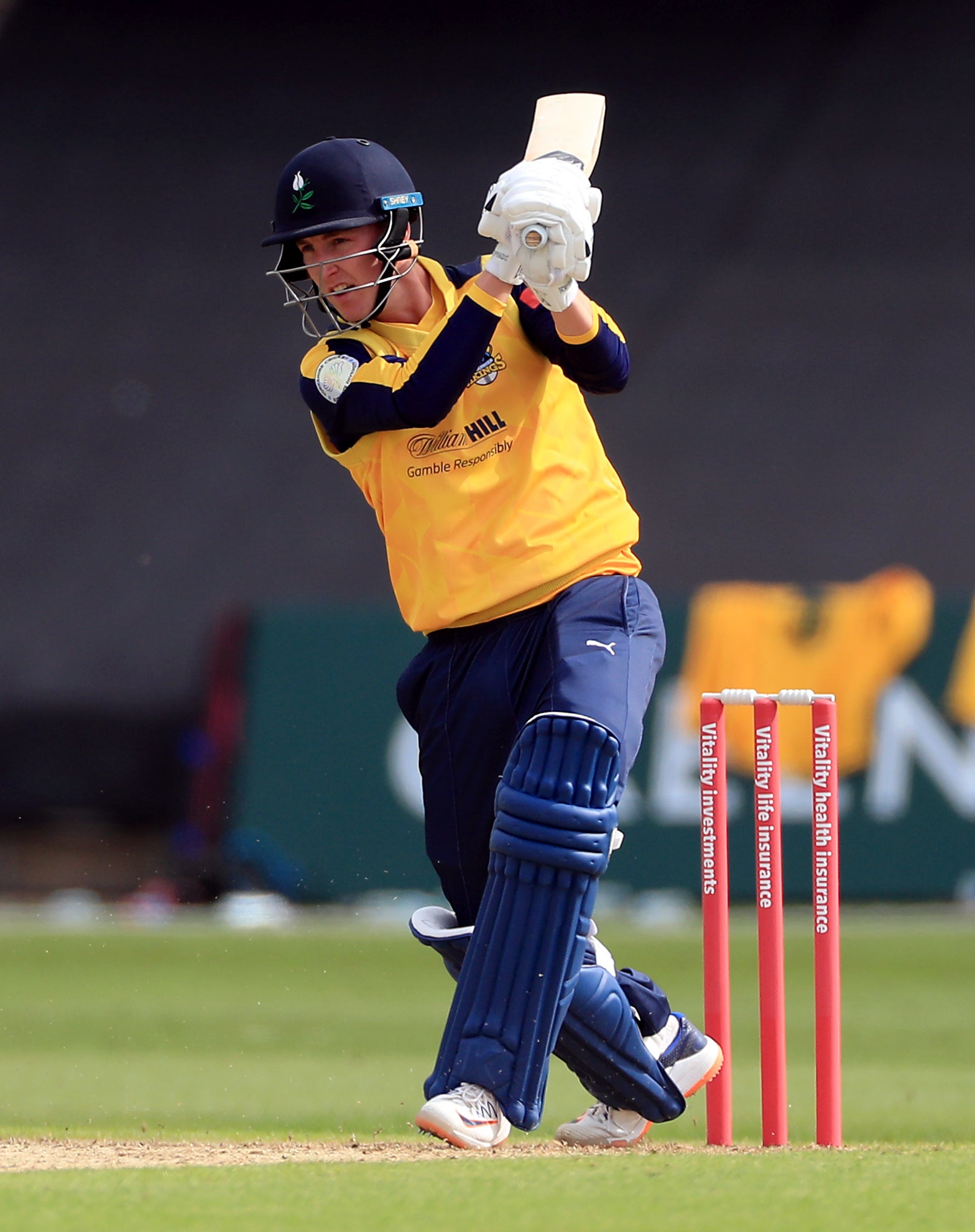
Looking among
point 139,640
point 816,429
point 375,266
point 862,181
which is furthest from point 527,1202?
point 862,181

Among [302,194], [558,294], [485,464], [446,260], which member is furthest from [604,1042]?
[446,260]

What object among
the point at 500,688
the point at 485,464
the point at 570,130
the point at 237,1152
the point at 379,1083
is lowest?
the point at 379,1083

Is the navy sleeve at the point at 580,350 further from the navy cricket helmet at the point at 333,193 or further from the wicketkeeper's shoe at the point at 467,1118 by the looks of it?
the wicketkeeper's shoe at the point at 467,1118

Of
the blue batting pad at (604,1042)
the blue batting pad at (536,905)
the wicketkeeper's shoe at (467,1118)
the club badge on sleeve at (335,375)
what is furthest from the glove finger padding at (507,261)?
the wicketkeeper's shoe at (467,1118)

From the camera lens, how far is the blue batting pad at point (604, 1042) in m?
2.73

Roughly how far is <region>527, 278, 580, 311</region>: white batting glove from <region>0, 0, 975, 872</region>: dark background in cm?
644

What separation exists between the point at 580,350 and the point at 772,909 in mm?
886

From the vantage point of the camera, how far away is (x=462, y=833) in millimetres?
2871

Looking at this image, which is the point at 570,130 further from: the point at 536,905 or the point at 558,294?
the point at 536,905

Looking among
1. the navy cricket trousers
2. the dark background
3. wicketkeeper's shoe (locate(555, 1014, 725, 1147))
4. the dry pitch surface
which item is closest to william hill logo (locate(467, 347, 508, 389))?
the navy cricket trousers

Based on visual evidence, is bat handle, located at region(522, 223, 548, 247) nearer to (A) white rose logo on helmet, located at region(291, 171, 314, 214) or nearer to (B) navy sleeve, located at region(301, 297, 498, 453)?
(B) navy sleeve, located at region(301, 297, 498, 453)

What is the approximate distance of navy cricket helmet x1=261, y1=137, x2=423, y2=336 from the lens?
279cm

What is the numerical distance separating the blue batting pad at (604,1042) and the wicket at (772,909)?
101mm

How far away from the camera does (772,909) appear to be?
2840 millimetres
